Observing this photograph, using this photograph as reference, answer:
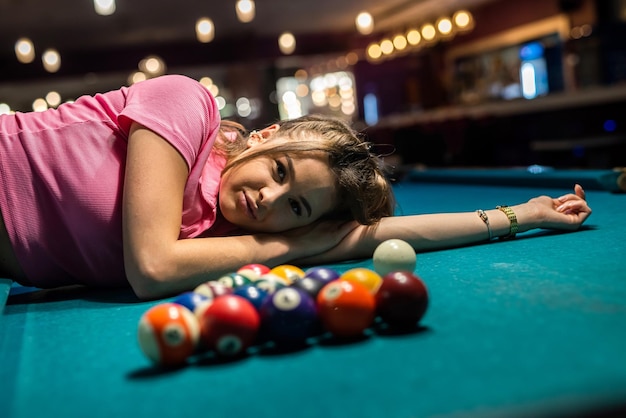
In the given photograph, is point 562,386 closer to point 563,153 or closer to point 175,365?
point 175,365

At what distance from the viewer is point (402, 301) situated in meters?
A: 1.41

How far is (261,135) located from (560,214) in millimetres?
1119

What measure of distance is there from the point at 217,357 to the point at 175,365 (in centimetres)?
8

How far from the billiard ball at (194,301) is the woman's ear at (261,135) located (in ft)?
3.02

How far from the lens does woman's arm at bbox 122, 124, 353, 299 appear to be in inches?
74.7

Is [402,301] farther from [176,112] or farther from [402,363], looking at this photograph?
[176,112]

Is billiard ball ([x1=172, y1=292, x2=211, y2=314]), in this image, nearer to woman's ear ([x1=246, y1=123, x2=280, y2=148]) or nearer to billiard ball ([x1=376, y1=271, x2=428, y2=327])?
billiard ball ([x1=376, y1=271, x2=428, y2=327])

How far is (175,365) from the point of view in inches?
52.1

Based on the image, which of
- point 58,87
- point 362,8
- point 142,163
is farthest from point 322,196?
point 58,87

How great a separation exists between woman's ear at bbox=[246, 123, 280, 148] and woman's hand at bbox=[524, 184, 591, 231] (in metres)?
0.97

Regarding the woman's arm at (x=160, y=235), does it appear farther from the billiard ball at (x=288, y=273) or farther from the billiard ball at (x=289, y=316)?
the billiard ball at (x=289, y=316)

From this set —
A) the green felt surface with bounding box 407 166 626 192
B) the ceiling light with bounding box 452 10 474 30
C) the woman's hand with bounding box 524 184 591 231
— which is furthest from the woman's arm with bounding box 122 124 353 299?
the ceiling light with bounding box 452 10 474 30

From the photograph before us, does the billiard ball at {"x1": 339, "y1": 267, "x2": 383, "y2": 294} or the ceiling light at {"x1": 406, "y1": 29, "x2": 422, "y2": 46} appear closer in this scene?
the billiard ball at {"x1": 339, "y1": 267, "x2": 383, "y2": 294}

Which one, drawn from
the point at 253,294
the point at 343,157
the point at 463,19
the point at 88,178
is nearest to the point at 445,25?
the point at 463,19
